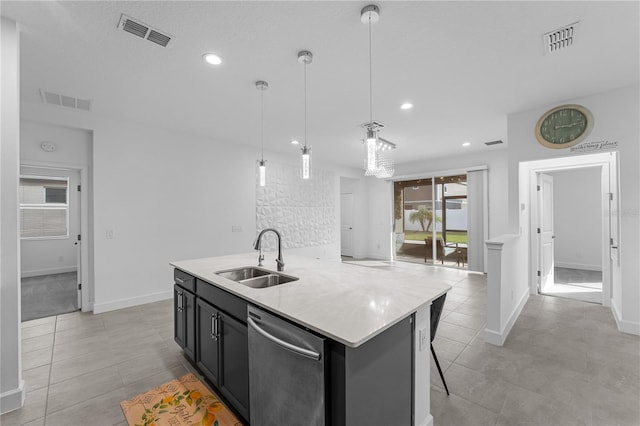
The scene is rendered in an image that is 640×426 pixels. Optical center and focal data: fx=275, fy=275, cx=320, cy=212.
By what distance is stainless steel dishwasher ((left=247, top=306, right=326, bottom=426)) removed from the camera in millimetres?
1211

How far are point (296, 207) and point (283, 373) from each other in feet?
16.4

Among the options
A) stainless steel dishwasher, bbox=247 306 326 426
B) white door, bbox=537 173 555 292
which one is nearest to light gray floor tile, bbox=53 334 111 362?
stainless steel dishwasher, bbox=247 306 326 426

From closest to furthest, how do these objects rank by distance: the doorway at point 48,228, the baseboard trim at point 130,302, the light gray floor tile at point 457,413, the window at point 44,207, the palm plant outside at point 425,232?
the light gray floor tile at point 457,413 < the baseboard trim at point 130,302 < the doorway at point 48,228 < the window at point 44,207 < the palm plant outside at point 425,232

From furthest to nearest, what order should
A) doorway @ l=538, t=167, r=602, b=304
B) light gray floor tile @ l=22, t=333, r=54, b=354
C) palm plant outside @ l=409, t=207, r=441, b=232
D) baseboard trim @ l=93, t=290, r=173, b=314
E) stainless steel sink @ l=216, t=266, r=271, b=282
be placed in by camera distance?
palm plant outside @ l=409, t=207, r=441, b=232
doorway @ l=538, t=167, r=602, b=304
baseboard trim @ l=93, t=290, r=173, b=314
light gray floor tile @ l=22, t=333, r=54, b=354
stainless steel sink @ l=216, t=266, r=271, b=282

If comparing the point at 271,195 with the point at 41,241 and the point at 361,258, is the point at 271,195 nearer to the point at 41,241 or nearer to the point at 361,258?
the point at 361,258

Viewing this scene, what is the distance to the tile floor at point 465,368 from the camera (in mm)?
1879

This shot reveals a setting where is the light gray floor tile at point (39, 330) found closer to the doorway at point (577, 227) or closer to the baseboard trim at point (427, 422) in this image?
the baseboard trim at point (427, 422)

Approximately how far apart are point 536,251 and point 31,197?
1004cm

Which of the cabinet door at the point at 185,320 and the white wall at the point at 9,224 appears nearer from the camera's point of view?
the white wall at the point at 9,224

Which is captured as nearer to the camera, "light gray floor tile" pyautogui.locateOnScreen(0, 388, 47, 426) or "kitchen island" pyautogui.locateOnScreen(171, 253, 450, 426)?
"kitchen island" pyautogui.locateOnScreen(171, 253, 450, 426)

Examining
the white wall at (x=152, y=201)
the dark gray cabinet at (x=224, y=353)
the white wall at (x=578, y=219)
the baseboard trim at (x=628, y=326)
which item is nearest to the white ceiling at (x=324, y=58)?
the white wall at (x=152, y=201)

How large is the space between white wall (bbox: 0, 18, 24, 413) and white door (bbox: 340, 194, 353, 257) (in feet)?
23.5

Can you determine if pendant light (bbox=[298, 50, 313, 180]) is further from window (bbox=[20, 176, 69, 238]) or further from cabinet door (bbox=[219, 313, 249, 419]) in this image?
window (bbox=[20, 176, 69, 238])

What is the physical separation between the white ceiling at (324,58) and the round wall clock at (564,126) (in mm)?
173
